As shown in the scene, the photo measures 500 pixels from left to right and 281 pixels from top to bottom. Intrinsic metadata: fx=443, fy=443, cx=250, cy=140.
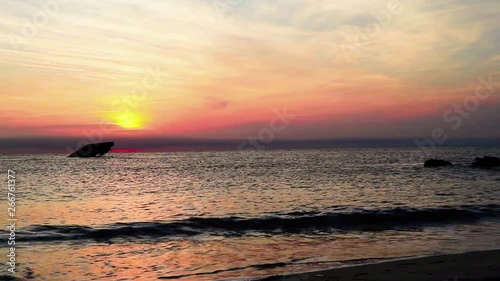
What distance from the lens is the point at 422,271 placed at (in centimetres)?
1245

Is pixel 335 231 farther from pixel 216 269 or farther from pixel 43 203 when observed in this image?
pixel 43 203

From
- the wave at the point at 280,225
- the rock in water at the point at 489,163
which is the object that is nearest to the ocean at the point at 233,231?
the wave at the point at 280,225

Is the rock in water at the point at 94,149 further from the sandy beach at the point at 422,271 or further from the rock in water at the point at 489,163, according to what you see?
the sandy beach at the point at 422,271

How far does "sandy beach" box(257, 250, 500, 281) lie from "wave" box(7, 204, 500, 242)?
834cm

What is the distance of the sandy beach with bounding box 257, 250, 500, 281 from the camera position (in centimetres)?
1173

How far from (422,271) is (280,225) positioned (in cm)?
1195

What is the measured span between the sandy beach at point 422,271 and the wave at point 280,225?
8.34m

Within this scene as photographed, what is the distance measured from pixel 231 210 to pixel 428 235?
→ 13.2 meters

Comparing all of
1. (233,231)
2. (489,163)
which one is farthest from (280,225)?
(489,163)

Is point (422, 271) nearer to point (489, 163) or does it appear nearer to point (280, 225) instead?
point (280, 225)

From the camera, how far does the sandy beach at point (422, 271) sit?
11727 millimetres

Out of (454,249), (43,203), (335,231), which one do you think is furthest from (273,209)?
(43,203)

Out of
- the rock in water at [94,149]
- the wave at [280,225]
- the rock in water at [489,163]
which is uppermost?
the rock in water at [94,149]

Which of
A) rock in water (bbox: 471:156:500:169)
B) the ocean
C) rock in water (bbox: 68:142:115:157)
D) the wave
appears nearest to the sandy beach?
the ocean
